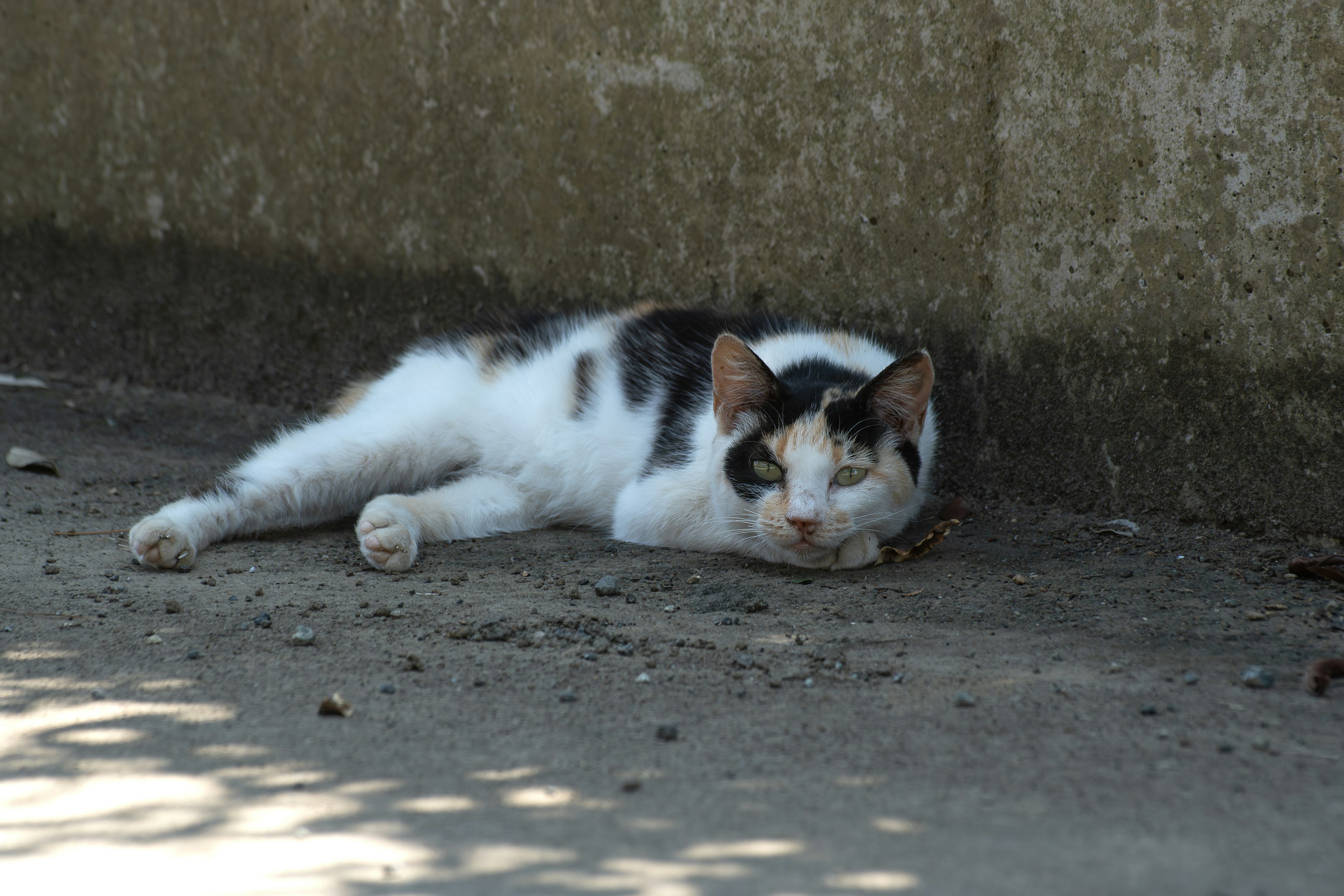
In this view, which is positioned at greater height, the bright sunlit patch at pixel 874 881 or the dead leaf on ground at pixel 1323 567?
the dead leaf on ground at pixel 1323 567

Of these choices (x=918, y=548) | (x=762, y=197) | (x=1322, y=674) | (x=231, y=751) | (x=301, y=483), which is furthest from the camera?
(x=762, y=197)

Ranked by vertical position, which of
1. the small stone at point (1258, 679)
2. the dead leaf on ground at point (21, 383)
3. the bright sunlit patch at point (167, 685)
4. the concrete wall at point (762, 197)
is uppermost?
the concrete wall at point (762, 197)

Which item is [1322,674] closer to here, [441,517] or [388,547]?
[388,547]

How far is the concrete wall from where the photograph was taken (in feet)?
10.4

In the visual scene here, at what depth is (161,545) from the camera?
3.16 m

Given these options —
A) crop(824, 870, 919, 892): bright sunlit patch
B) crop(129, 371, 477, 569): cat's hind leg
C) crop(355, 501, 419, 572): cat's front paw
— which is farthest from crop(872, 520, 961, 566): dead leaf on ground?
crop(824, 870, 919, 892): bright sunlit patch

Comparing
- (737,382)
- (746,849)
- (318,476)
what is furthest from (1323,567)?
(318,476)

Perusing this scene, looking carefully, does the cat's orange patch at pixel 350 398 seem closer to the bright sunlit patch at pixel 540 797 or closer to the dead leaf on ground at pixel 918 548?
the dead leaf on ground at pixel 918 548

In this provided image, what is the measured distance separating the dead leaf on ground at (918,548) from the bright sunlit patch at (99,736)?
83.7 inches

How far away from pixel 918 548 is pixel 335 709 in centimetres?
196

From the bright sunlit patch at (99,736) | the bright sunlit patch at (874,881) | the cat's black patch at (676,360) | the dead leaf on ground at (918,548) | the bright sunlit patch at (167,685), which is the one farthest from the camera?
the cat's black patch at (676,360)

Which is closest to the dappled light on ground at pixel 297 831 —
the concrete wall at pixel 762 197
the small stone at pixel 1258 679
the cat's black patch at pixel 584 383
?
the small stone at pixel 1258 679

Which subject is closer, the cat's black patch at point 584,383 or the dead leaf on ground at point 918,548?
the dead leaf on ground at point 918,548

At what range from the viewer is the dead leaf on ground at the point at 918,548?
338 cm
